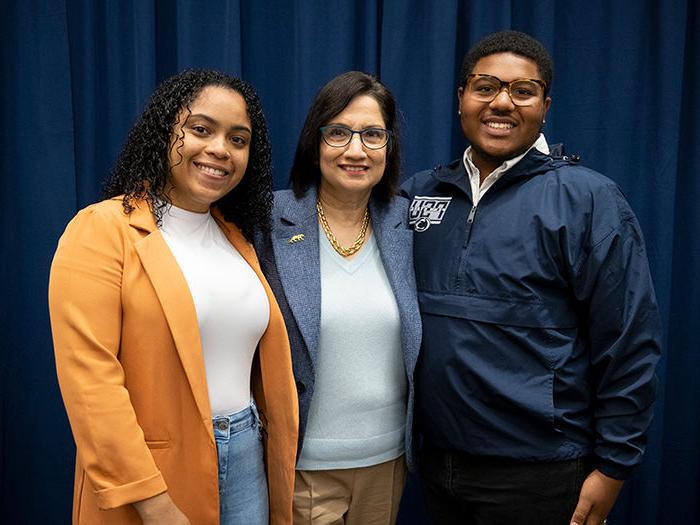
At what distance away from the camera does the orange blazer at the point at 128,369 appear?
3.56 feet

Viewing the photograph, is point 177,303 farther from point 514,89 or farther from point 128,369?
point 514,89

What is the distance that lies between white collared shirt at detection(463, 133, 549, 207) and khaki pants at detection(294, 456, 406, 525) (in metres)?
0.72

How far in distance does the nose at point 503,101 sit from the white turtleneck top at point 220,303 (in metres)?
0.72

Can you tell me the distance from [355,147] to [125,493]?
0.89m

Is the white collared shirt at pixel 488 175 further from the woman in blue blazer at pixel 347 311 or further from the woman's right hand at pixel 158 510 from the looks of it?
the woman's right hand at pixel 158 510

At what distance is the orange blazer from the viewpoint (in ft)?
3.56

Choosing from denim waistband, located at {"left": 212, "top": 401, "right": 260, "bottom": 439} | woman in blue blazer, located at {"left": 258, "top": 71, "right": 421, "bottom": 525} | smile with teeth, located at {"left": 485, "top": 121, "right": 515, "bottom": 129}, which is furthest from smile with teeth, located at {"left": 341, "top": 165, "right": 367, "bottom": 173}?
denim waistband, located at {"left": 212, "top": 401, "right": 260, "bottom": 439}

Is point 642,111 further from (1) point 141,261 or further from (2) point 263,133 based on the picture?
(1) point 141,261

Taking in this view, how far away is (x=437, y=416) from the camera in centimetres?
146

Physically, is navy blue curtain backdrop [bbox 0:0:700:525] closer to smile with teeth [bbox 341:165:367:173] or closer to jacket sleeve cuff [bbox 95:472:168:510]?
smile with teeth [bbox 341:165:367:173]

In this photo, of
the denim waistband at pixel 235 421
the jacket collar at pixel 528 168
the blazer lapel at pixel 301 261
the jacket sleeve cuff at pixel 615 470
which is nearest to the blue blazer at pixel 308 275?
the blazer lapel at pixel 301 261

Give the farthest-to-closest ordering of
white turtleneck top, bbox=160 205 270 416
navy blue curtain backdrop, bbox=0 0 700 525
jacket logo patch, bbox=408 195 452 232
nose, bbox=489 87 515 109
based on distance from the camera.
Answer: navy blue curtain backdrop, bbox=0 0 700 525 → jacket logo patch, bbox=408 195 452 232 → nose, bbox=489 87 515 109 → white turtleneck top, bbox=160 205 270 416

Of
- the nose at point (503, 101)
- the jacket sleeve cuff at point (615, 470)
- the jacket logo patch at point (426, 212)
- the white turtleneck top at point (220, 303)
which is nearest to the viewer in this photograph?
the white turtleneck top at point (220, 303)

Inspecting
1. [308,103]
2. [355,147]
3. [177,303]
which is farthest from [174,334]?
[308,103]
